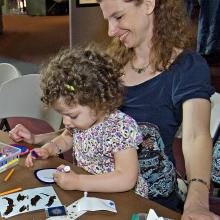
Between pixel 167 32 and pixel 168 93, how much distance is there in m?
0.21

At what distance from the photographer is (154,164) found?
1.40m

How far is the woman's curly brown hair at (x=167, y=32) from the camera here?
1.40 m

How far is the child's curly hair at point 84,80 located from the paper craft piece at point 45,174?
0.20m

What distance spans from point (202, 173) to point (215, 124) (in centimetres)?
70

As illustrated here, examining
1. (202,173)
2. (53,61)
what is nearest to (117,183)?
(202,173)

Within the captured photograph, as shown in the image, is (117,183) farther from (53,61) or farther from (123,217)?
(53,61)

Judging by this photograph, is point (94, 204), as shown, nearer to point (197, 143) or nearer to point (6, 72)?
point (197, 143)

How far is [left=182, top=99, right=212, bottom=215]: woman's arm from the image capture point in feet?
3.68

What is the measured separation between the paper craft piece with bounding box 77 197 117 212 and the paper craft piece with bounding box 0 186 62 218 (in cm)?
6

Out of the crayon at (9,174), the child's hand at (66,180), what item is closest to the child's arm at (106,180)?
the child's hand at (66,180)

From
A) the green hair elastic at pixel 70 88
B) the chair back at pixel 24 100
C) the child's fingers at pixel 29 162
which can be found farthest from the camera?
the chair back at pixel 24 100

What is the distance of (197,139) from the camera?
124 centimetres

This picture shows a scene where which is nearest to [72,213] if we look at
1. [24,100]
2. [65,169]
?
[65,169]

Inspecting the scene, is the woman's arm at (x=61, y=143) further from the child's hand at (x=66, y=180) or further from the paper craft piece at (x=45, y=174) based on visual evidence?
the child's hand at (x=66, y=180)
